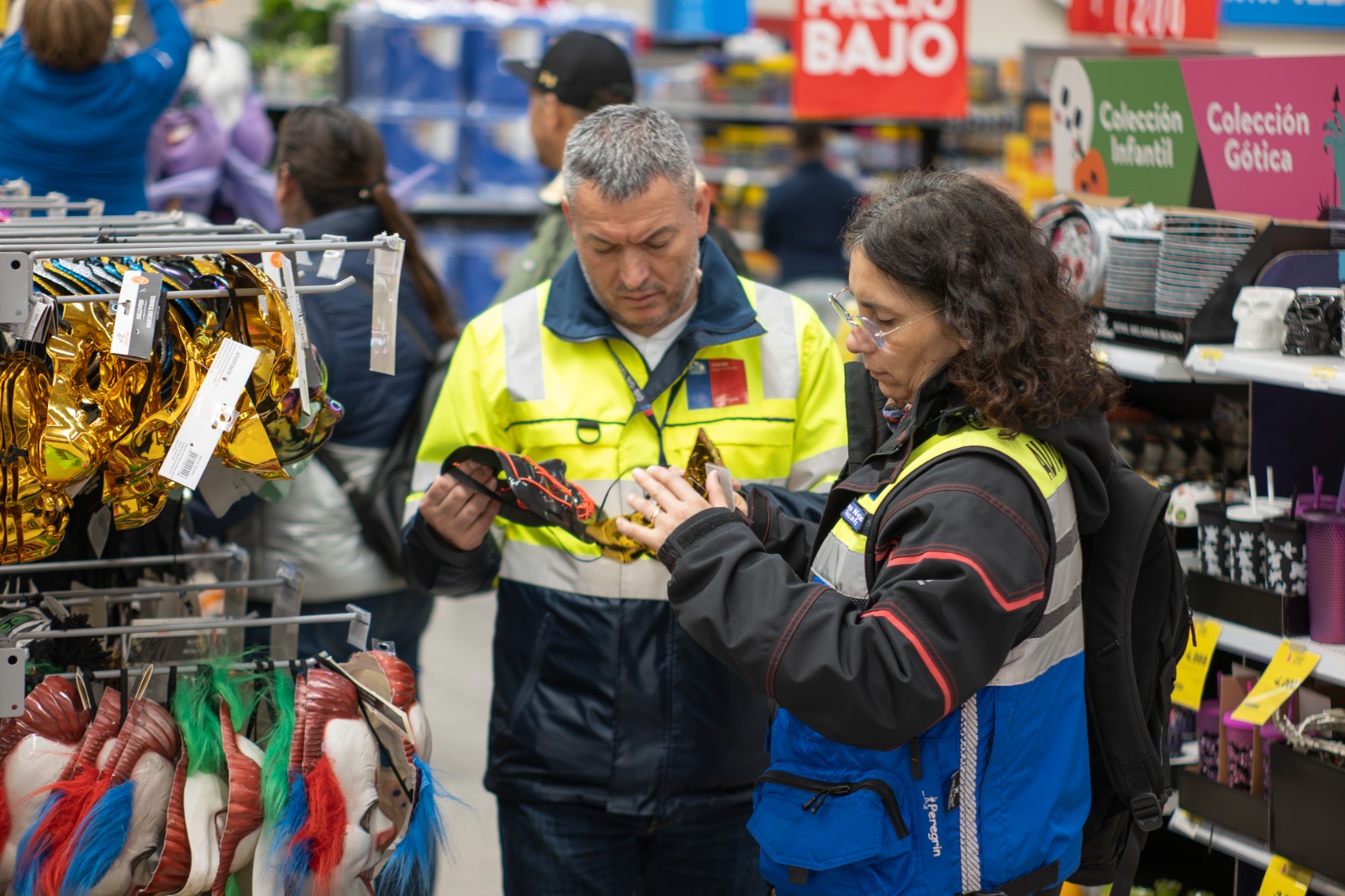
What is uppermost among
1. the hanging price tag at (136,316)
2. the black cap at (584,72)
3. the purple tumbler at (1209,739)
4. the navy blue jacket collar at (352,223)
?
the black cap at (584,72)

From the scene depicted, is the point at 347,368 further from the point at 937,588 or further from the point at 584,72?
the point at 937,588

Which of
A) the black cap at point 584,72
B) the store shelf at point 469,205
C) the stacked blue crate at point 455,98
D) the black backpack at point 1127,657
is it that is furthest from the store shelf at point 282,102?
the black backpack at point 1127,657

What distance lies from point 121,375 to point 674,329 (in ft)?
2.98

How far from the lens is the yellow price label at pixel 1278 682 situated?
7.84ft

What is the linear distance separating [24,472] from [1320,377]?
6.59 feet

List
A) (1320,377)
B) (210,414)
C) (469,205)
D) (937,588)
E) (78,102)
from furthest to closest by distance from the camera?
(469,205)
(78,102)
(1320,377)
(210,414)
(937,588)

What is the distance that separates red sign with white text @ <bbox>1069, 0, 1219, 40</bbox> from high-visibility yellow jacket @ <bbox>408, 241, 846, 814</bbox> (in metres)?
2.75

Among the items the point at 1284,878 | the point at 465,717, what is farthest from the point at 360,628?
the point at 465,717

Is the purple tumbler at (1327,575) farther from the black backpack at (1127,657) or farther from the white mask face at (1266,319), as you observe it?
the black backpack at (1127,657)

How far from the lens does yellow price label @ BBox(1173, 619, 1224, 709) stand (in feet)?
8.50

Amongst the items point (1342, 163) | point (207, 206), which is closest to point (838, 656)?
point (1342, 163)

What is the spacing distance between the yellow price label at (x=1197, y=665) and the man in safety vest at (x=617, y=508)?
0.90 m

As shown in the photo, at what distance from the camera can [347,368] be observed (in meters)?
2.91

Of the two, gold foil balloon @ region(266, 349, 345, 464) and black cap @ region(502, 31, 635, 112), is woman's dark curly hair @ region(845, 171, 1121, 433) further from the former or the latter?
black cap @ region(502, 31, 635, 112)
